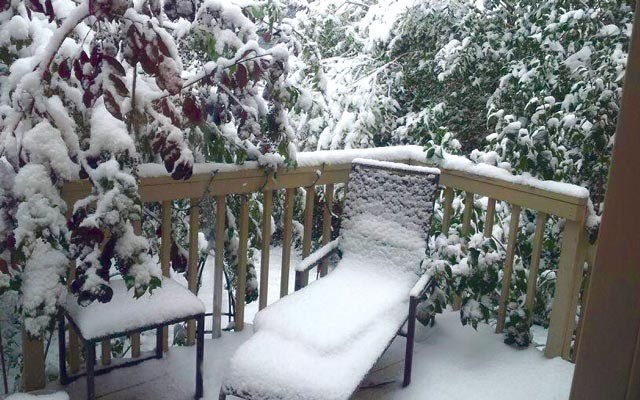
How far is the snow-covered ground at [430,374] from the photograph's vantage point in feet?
7.90

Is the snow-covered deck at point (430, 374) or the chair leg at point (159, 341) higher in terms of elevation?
the chair leg at point (159, 341)

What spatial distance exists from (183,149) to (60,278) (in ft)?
1.98

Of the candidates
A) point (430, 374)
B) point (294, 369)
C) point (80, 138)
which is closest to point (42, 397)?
point (294, 369)

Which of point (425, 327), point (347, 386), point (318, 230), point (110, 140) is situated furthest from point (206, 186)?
point (318, 230)

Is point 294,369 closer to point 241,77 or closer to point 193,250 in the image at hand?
point 193,250

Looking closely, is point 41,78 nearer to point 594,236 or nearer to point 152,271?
point 152,271

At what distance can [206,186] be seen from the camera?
254 centimetres

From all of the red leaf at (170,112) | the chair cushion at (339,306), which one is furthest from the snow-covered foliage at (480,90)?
the red leaf at (170,112)

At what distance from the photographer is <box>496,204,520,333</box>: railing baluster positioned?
9.31 feet

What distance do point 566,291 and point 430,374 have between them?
735 millimetres

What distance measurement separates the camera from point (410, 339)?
2.51 metres

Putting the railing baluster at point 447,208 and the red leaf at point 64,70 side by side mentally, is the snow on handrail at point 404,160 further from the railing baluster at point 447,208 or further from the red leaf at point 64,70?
the red leaf at point 64,70

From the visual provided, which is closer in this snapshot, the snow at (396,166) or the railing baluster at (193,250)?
the railing baluster at (193,250)

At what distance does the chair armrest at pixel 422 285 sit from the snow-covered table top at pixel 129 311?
88cm
